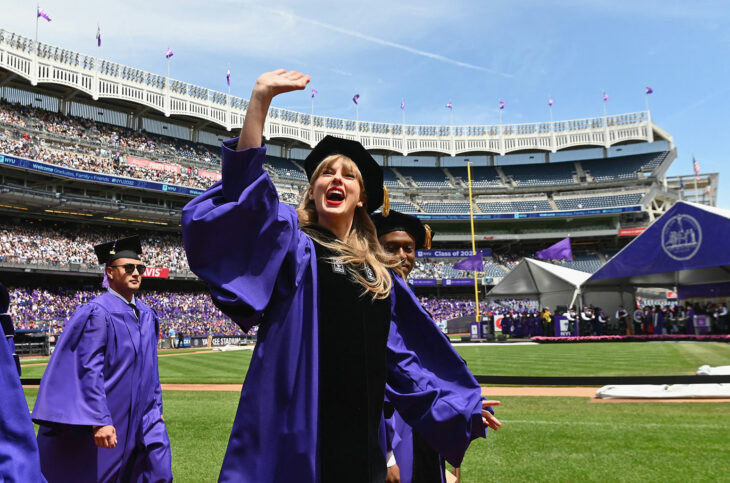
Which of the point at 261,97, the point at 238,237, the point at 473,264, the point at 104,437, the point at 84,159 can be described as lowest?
the point at 104,437

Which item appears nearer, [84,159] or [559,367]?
[559,367]

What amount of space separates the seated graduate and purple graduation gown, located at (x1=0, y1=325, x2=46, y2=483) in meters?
1.48

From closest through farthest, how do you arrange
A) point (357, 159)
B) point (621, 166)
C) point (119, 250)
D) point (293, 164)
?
point (357, 159), point (119, 250), point (293, 164), point (621, 166)

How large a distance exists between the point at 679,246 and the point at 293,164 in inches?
1737

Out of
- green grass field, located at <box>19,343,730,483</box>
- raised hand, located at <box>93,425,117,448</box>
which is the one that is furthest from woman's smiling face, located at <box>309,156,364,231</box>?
green grass field, located at <box>19,343,730,483</box>

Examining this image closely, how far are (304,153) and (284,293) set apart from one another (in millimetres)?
62086

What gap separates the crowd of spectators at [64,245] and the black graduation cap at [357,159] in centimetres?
4107

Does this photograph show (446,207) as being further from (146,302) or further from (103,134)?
(103,134)

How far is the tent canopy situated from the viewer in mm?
23875

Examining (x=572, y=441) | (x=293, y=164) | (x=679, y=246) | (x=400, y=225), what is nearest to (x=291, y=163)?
(x=293, y=164)

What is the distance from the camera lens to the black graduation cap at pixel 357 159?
2.50 m

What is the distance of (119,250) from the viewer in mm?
5059

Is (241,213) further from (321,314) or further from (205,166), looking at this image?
(205,166)

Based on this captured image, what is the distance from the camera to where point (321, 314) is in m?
2.08
